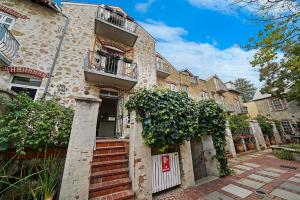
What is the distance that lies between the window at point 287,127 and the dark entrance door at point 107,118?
20.1 meters

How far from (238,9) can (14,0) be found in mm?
9864

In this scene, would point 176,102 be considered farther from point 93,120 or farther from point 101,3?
point 101,3

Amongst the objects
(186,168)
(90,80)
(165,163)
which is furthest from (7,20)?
(186,168)

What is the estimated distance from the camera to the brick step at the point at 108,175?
11.1 ft

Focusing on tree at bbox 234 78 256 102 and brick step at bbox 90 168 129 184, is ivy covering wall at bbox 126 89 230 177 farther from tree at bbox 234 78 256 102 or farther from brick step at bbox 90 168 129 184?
tree at bbox 234 78 256 102

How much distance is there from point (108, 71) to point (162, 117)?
4.78 meters

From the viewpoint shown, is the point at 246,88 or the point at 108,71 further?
the point at 246,88

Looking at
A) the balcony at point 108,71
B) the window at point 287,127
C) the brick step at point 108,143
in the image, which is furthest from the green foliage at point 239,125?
the window at point 287,127

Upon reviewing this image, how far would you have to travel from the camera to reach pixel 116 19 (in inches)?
319

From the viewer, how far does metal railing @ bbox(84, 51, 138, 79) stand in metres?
6.77

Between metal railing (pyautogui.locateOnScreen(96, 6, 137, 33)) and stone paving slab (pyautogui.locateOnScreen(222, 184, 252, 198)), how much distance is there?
363 inches

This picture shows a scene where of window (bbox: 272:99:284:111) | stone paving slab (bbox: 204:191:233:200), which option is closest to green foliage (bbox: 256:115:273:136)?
window (bbox: 272:99:284:111)

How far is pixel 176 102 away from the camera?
420cm

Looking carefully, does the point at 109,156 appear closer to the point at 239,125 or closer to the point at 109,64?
the point at 109,64
